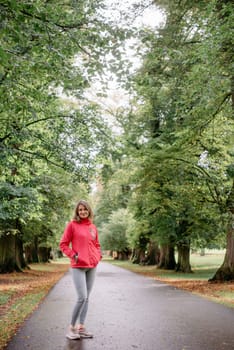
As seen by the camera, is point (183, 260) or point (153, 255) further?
point (153, 255)

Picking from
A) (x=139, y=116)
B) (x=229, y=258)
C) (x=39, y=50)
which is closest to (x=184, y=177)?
(x=229, y=258)

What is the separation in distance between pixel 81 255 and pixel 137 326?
1840mm

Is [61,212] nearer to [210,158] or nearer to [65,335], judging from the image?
[210,158]

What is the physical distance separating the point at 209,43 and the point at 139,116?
1406 centimetres

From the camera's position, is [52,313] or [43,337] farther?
[52,313]

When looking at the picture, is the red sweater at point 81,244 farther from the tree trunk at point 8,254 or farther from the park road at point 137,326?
the tree trunk at point 8,254

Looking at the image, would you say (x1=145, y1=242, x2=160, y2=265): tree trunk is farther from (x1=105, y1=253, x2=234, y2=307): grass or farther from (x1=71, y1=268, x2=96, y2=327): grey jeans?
(x1=71, y1=268, x2=96, y2=327): grey jeans

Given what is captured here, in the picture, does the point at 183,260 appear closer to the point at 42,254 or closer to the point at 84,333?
the point at 84,333

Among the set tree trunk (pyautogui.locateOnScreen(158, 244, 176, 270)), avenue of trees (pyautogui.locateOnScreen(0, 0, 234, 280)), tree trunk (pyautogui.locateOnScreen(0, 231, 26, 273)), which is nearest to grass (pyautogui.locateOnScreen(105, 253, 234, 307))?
avenue of trees (pyautogui.locateOnScreen(0, 0, 234, 280))

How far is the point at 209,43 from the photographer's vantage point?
8000 millimetres

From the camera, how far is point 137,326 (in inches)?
257

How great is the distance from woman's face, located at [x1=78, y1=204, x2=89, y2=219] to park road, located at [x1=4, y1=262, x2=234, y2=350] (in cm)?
176

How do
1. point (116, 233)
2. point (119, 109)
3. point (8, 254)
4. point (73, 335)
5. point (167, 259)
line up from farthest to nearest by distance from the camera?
point (116, 233), point (167, 259), point (8, 254), point (119, 109), point (73, 335)

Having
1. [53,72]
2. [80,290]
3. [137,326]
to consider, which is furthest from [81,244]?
[53,72]
